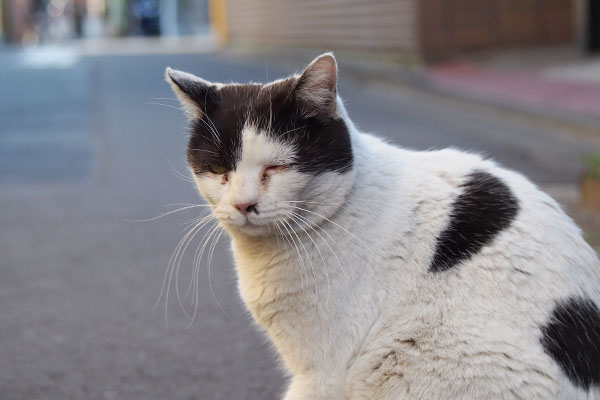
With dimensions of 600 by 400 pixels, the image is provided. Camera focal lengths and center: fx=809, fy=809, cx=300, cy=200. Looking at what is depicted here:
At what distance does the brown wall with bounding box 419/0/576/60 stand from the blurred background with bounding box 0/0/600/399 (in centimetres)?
2

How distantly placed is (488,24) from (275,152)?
1222 cm

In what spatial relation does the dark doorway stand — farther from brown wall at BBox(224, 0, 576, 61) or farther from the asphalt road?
the asphalt road

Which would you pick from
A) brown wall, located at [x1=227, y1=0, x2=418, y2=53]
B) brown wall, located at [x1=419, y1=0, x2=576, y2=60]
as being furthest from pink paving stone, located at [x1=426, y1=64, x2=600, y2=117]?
brown wall, located at [x1=227, y1=0, x2=418, y2=53]

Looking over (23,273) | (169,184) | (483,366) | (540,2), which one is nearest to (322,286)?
(483,366)

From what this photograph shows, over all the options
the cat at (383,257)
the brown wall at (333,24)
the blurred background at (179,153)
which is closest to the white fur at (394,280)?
the cat at (383,257)

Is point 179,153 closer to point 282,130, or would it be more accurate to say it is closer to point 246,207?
point 282,130

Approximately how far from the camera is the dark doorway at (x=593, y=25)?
1294 cm

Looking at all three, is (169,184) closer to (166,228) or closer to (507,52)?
(166,228)

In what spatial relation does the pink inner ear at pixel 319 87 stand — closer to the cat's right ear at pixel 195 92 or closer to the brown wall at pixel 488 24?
the cat's right ear at pixel 195 92

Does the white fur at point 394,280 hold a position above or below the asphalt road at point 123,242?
above

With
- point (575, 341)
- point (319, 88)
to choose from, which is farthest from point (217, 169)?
point (575, 341)

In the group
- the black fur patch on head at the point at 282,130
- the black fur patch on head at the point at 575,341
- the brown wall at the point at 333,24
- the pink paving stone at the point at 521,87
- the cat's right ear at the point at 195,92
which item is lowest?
the black fur patch on head at the point at 575,341

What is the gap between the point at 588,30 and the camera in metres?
13.1

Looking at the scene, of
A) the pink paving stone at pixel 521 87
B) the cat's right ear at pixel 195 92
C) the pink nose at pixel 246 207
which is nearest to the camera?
the pink nose at pixel 246 207
